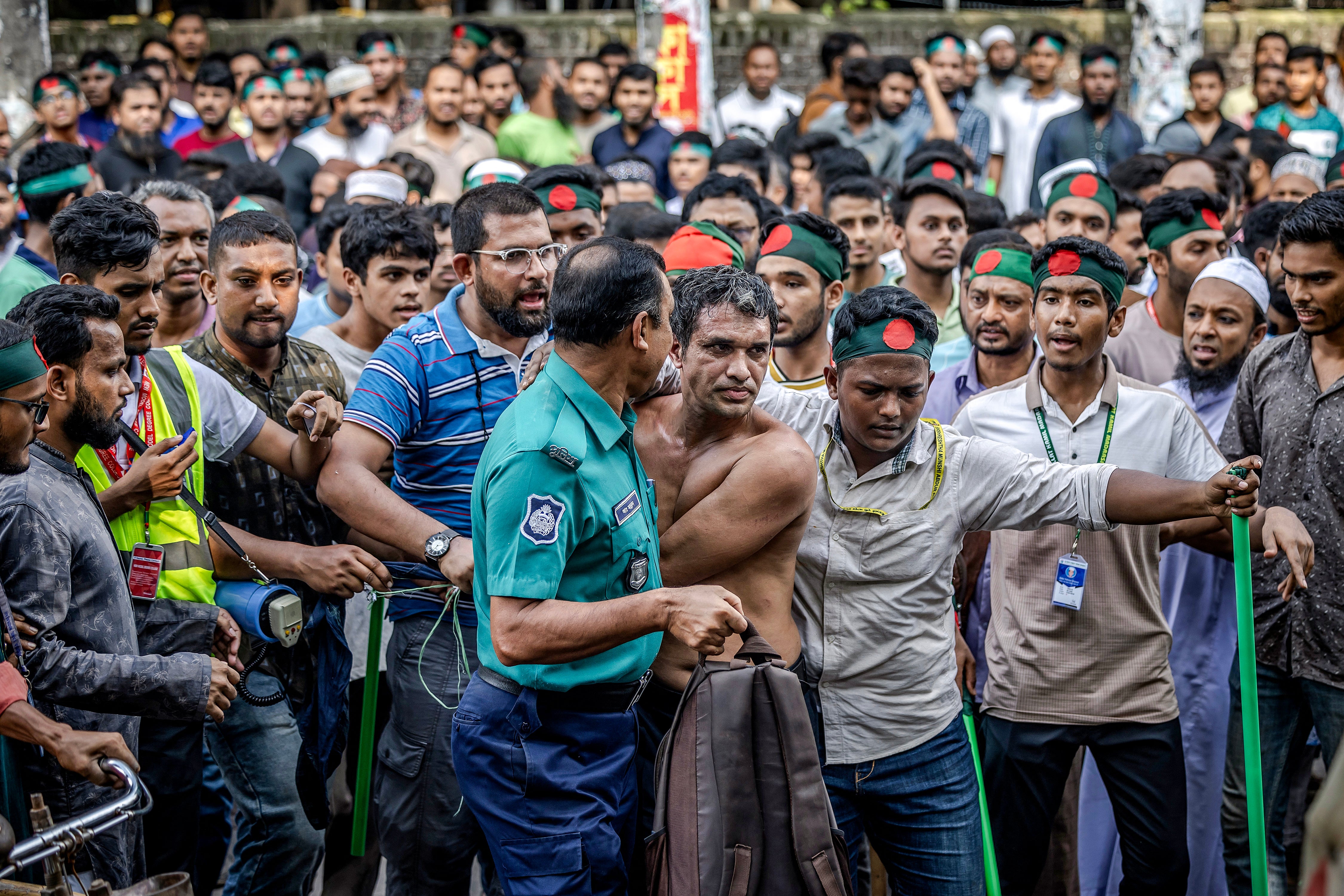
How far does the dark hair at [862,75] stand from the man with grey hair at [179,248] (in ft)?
18.7

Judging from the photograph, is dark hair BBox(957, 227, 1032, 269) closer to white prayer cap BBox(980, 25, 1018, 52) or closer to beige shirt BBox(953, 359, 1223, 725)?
beige shirt BBox(953, 359, 1223, 725)

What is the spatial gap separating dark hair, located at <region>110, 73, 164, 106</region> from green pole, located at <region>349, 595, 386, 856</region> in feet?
21.2

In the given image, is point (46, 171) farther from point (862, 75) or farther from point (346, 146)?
point (862, 75)

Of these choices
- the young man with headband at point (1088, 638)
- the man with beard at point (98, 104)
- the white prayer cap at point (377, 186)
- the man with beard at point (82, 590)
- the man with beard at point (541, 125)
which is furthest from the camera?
the man with beard at point (98, 104)

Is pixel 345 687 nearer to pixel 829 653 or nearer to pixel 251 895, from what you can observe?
pixel 251 895

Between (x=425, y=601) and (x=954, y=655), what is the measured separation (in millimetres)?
1713

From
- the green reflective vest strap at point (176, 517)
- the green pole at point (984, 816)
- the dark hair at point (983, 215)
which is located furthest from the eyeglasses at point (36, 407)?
the dark hair at point (983, 215)

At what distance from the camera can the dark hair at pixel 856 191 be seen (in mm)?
6684

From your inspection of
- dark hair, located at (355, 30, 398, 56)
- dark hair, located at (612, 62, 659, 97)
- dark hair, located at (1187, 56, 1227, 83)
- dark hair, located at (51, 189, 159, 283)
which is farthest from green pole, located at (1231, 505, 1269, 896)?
dark hair, located at (355, 30, 398, 56)

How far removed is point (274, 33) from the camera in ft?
46.9

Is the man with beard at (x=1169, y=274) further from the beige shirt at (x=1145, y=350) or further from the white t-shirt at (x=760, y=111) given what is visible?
the white t-shirt at (x=760, y=111)

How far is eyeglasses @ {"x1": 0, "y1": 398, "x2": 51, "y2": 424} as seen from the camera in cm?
316

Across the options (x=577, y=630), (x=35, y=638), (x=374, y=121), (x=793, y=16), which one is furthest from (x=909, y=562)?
(x=793, y=16)

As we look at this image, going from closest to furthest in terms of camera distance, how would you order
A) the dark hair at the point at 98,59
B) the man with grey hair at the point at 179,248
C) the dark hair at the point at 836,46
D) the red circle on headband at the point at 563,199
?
the man with grey hair at the point at 179,248, the red circle on headband at the point at 563,199, the dark hair at the point at 98,59, the dark hair at the point at 836,46
